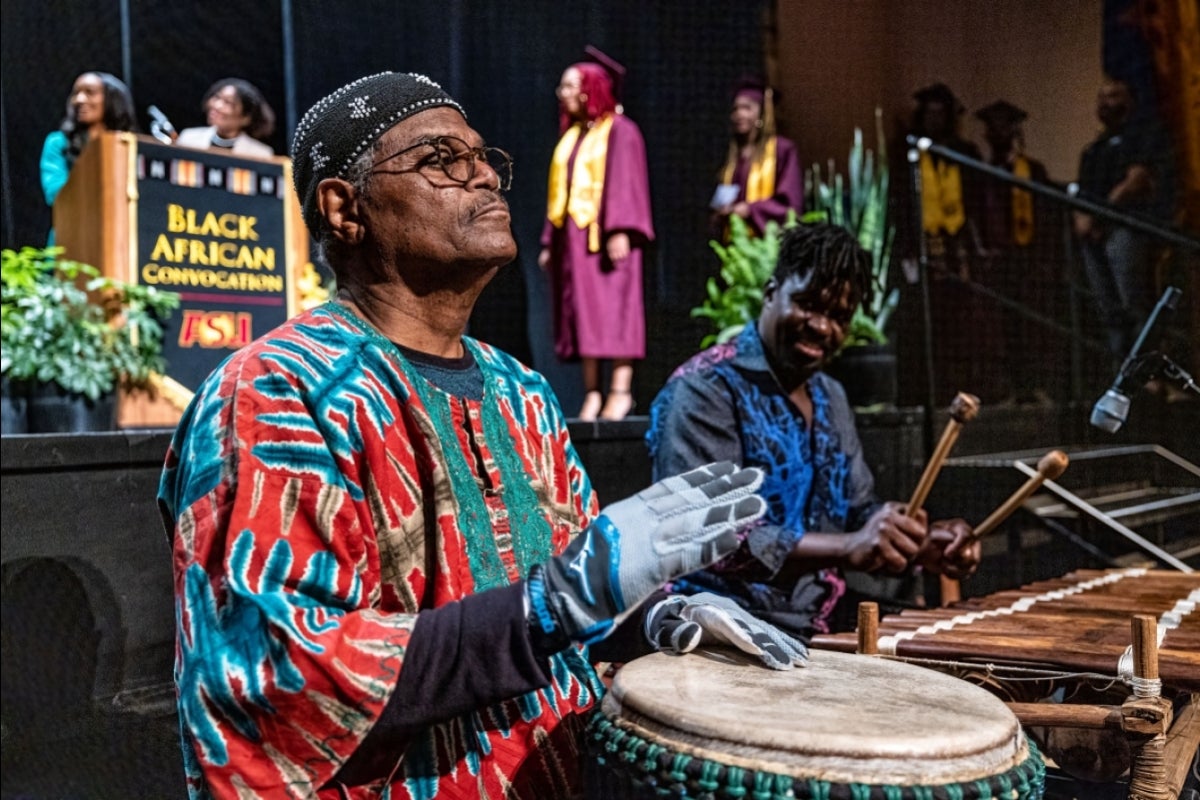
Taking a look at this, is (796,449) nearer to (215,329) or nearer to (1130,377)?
(1130,377)

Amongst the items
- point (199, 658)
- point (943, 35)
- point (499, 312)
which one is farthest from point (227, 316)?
point (199, 658)

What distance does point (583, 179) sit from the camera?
5309 mm

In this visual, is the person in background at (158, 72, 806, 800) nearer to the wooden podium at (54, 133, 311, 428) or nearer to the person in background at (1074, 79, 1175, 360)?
the wooden podium at (54, 133, 311, 428)

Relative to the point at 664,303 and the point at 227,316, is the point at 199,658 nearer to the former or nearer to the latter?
the point at 227,316

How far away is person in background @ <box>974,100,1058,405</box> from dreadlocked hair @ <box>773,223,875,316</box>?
1741 mm

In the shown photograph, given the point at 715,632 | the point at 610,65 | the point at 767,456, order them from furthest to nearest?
the point at 610,65 < the point at 767,456 < the point at 715,632

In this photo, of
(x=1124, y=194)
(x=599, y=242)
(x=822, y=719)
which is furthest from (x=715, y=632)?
(x=599, y=242)

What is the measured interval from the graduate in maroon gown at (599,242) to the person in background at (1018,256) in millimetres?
1700

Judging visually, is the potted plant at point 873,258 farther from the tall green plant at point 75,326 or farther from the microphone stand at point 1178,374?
the tall green plant at point 75,326

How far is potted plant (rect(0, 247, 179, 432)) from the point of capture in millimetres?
3533

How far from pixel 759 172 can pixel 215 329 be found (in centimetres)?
305

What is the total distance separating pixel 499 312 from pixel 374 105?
11.2 ft

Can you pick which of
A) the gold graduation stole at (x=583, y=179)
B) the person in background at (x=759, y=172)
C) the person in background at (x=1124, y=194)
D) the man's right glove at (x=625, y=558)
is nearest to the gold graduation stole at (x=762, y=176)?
the person in background at (x=759, y=172)

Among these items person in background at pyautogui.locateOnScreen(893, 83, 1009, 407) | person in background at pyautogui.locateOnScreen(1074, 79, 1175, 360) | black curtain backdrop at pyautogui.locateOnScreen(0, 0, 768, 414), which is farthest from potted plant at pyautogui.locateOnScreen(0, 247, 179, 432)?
person in background at pyautogui.locateOnScreen(1074, 79, 1175, 360)
